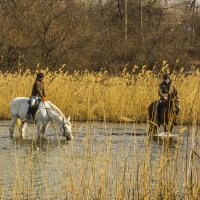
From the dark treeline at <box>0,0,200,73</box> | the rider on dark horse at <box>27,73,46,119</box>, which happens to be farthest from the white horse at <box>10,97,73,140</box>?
the dark treeline at <box>0,0,200,73</box>

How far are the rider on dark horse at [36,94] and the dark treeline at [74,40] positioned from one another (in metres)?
11.1

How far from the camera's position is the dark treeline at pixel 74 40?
33156mm

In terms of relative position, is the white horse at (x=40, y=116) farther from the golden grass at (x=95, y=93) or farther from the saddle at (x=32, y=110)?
the golden grass at (x=95, y=93)

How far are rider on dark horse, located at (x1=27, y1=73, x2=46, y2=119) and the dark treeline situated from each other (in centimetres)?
1107

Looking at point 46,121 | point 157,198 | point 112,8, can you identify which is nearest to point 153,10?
point 112,8

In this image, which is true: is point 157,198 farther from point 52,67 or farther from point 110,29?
point 110,29

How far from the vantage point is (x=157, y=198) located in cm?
629

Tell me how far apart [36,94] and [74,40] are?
1816cm

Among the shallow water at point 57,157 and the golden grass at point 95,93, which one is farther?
the golden grass at point 95,93

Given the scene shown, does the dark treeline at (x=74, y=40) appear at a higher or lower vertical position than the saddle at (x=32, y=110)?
higher

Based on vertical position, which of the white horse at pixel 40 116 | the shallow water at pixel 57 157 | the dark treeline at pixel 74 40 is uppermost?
the dark treeline at pixel 74 40

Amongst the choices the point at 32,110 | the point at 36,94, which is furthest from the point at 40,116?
the point at 36,94

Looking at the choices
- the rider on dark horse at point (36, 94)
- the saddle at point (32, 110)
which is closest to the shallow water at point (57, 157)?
the saddle at point (32, 110)

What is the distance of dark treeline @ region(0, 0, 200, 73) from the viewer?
33156 mm
